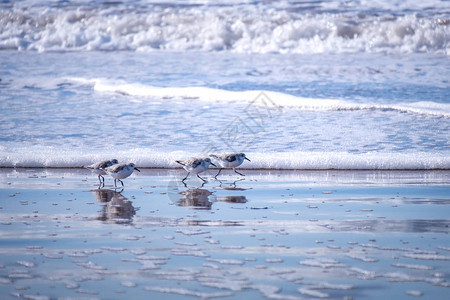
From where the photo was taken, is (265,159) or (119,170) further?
(265,159)

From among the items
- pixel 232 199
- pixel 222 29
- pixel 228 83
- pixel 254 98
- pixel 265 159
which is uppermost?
pixel 222 29

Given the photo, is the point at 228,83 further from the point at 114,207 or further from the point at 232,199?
the point at 114,207

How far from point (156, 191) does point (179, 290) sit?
3105mm

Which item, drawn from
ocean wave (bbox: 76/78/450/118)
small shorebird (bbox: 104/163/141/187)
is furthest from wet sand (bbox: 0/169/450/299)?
ocean wave (bbox: 76/78/450/118)

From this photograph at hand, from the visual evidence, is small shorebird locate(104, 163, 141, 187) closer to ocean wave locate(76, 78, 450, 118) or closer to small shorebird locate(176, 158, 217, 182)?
small shorebird locate(176, 158, 217, 182)

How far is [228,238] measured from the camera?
4.48m

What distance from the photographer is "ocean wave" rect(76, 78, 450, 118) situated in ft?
35.6

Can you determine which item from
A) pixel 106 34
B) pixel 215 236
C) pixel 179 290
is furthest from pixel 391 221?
pixel 106 34

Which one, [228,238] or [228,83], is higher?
[228,83]

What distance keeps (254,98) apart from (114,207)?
7176 millimetres

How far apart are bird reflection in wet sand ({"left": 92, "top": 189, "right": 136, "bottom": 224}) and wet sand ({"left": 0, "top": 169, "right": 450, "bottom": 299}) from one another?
0.06 ft

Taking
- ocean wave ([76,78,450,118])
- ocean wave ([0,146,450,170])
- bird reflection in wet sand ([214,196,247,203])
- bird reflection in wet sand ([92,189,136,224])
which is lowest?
bird reflection in wet sand ([214,196,247,203])

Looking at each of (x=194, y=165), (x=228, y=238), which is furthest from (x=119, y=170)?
(x=228, y=238)

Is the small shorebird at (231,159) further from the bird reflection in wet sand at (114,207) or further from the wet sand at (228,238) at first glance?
the bird reflection in wet sand at (114,207)
